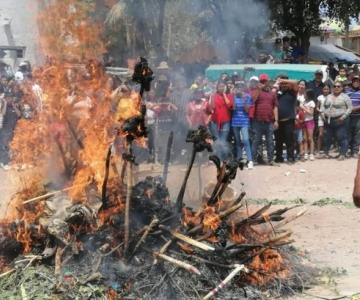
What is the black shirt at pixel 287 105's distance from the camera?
14453 mm

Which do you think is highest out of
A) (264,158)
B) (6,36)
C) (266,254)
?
(6,36)

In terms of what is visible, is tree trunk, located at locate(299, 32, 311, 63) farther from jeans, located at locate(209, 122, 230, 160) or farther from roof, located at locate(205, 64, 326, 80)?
jeans, located at locate(209, 122, 230, 160)

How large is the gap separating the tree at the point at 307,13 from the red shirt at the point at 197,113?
24.8 feet

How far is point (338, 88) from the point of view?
48.6ft

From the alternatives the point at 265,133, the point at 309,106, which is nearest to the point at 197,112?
the point at 265,133

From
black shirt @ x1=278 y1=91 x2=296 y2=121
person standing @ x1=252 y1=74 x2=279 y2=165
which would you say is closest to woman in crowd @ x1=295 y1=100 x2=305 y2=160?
black shirt @ x1=278 y1=91 x2=296 y2=121

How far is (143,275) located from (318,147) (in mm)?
10604

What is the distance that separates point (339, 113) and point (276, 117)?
5.27ft

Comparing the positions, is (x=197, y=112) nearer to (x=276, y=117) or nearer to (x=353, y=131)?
(x=276, y=117)

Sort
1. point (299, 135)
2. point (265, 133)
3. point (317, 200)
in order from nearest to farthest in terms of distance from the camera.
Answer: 1. point (317, 200)
2. point (265, 133)
3. point (299, 135)

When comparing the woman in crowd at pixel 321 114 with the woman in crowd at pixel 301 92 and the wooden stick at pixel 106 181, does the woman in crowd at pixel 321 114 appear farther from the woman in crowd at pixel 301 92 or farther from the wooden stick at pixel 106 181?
the wooden stick at pixel 106 181

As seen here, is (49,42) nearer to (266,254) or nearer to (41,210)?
(41,210)

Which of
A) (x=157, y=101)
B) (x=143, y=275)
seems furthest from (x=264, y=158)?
(x=143, y=275)

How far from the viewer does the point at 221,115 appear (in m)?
13.8
